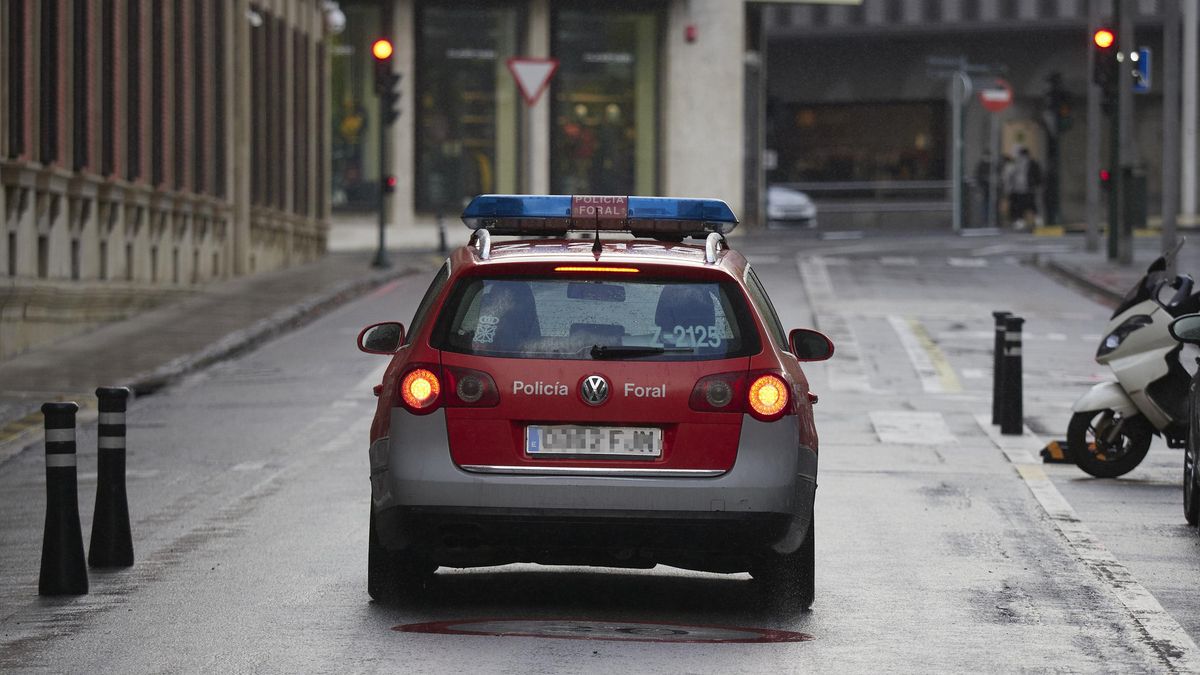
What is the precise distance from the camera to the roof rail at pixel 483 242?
9102 mm

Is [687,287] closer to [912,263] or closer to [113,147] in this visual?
[113,147]

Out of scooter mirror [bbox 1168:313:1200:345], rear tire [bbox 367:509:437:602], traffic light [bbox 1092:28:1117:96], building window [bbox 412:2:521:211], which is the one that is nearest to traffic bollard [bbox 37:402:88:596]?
rear tire [bbox 367:509:437:602]

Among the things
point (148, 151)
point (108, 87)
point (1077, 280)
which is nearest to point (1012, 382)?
point (108, 87)

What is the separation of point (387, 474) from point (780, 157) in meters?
58.1

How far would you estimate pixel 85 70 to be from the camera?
25.9 m

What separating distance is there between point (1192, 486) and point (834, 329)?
13666mm

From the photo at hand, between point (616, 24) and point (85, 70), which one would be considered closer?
point (85, 70)

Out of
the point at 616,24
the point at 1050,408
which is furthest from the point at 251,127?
the point at 1050,408

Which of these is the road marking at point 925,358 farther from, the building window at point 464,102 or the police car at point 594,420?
the building window at point 464,102

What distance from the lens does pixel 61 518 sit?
962 cm

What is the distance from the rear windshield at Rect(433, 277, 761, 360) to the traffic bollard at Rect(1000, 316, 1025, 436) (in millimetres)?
8152

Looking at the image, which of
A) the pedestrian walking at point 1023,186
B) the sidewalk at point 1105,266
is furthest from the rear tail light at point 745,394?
the pedestrian walking at point 1023,186

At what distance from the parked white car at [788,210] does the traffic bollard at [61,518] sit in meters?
46.0

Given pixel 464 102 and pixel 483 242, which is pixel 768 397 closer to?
pixel 483 242
